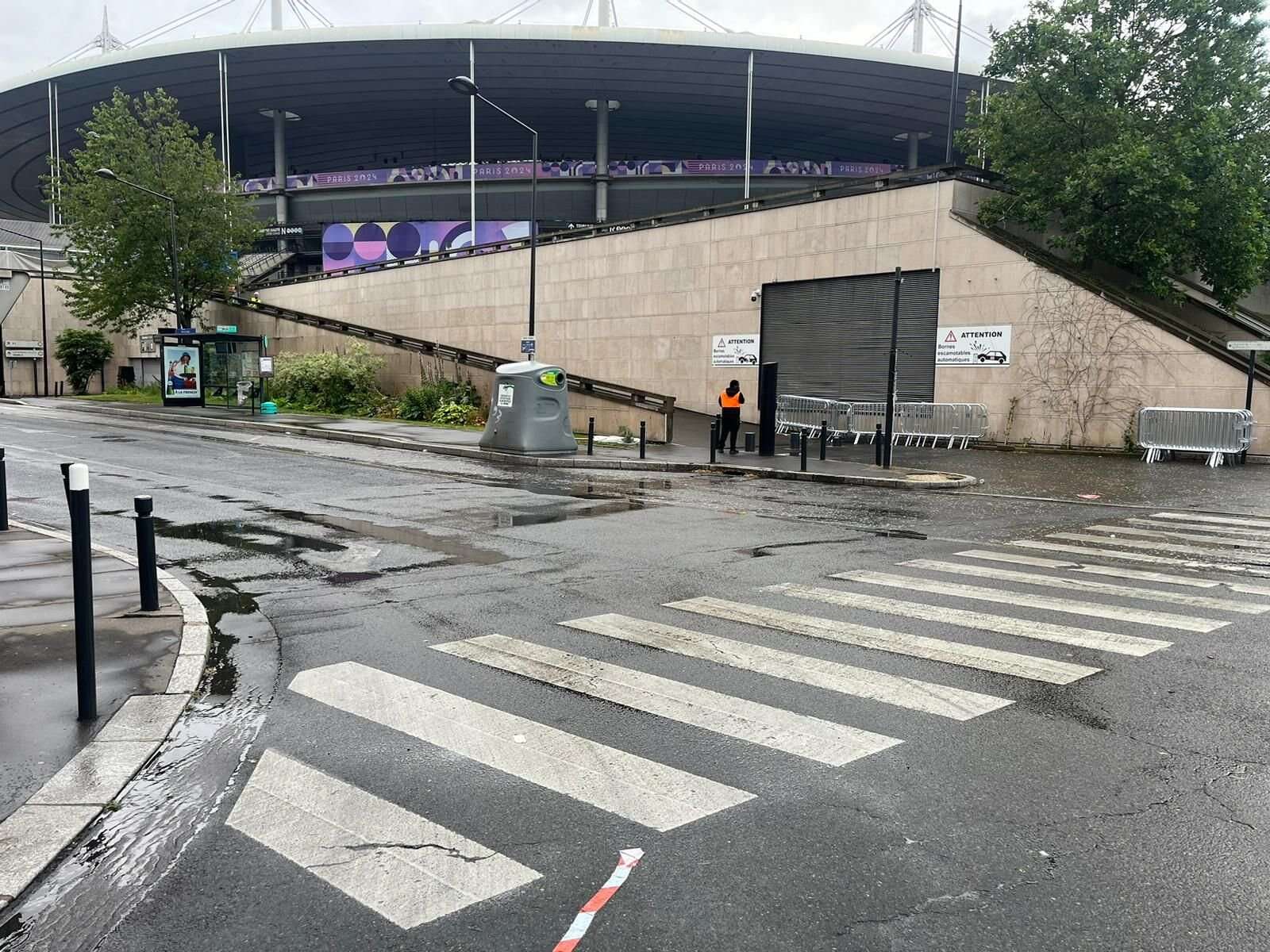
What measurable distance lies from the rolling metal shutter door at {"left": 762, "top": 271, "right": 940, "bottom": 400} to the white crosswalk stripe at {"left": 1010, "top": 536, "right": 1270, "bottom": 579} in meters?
17.0

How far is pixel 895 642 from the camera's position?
22.1 ft

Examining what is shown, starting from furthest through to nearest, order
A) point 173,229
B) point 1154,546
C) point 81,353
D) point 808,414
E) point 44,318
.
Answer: point 44,318
point 81,353
point 173,229
point 808,414
point 1154,546

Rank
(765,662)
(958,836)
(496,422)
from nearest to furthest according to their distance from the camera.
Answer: (958,836) → (765,662) → (496,422)

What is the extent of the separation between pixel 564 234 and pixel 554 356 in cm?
499

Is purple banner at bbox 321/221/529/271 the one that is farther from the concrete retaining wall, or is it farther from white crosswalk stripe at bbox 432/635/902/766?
white crosswalk stripe at bbox 432/635/902/766

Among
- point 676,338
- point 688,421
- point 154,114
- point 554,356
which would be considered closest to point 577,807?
point 688,421

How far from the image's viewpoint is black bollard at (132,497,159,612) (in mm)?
7168

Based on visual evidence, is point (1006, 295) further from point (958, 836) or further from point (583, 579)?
point (958, 836)

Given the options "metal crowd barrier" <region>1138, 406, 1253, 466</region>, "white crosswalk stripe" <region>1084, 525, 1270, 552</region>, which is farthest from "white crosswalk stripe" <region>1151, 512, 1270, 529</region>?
"metal crowd barrier" <region>1138, 406, 1253, 466</region>

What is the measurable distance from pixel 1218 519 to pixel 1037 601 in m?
7.28

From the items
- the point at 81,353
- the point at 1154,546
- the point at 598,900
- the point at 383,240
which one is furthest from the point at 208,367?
the point at 598,900

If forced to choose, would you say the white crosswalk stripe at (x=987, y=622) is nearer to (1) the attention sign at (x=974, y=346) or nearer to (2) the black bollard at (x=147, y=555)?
(2) the black bollard at (x=147, y=555)

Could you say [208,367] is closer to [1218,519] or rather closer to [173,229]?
[173,229]

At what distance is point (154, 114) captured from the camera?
4303 centimetres
